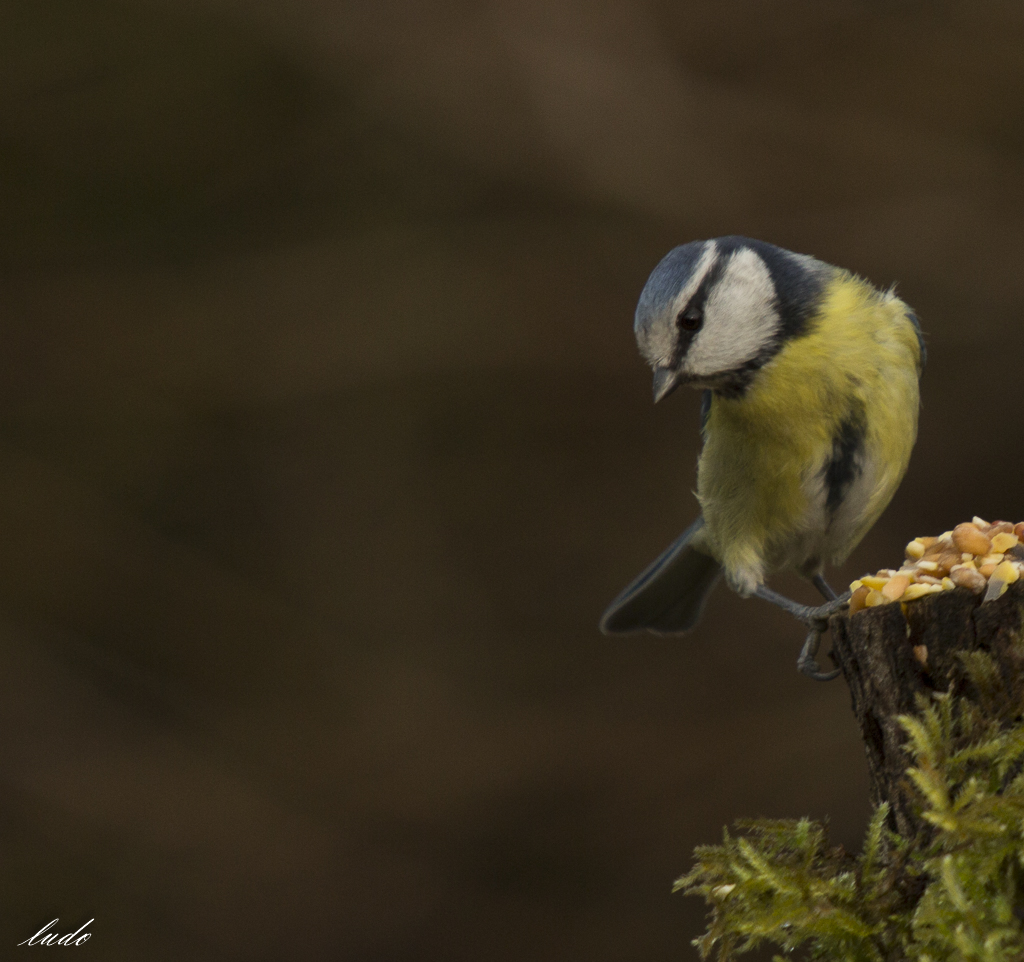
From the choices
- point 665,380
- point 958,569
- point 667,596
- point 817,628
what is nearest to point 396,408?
point 667,596

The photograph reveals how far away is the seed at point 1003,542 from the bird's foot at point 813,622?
0.84 ft

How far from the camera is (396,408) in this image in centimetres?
346

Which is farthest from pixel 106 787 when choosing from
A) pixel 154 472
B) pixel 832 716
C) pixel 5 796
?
pixel 832 716

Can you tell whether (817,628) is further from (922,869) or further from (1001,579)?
(922,869)

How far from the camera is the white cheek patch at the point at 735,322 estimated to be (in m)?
1.93

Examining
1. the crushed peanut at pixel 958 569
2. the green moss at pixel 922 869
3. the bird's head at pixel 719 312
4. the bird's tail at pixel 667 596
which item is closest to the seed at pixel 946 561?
the crushed peanut at pixel 958 569

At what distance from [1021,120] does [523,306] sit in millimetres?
1557

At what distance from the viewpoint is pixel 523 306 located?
3.43 metres

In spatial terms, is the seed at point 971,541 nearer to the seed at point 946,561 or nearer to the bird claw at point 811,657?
the seed at point 946,561

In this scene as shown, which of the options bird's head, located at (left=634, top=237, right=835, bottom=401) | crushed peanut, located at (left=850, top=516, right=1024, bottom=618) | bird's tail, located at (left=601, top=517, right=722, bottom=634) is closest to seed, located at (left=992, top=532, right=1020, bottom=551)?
crushed peanut, located at (left=850, top=516, right=1024, bottom=618)

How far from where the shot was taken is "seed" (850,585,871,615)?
1.26 meters

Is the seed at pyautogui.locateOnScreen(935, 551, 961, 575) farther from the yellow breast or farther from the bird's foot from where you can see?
the yellow breast

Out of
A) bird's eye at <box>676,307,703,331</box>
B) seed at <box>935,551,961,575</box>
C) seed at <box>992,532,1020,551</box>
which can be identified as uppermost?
bird's eye at <box>676,307,703,331</box>

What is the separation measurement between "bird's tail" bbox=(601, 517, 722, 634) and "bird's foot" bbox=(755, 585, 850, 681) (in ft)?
1.24
